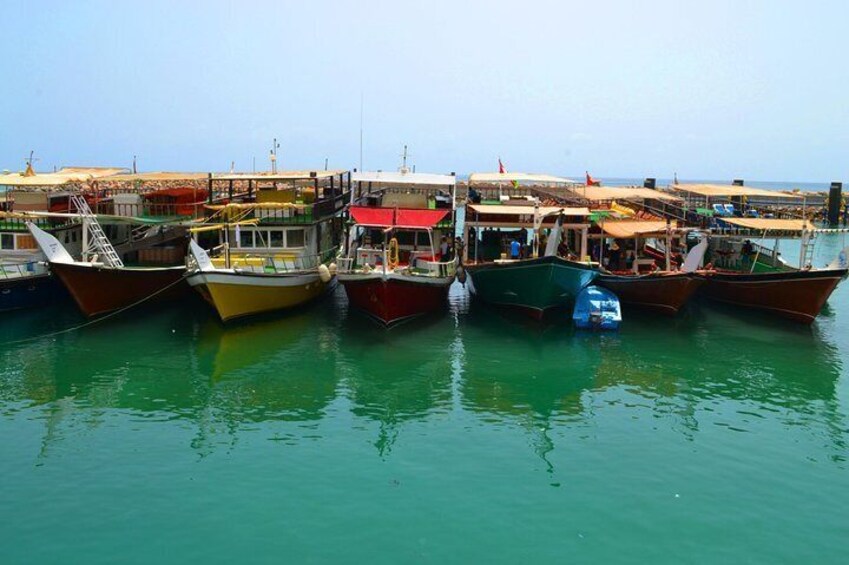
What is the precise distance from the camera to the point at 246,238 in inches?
1062

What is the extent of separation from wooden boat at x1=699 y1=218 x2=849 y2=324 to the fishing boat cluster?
0.18ft

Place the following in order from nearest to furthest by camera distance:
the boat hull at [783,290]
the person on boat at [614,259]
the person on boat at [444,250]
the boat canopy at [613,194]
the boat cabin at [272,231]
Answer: the boat hull at [783,290] → the boat cabin at [272,231] → the person on boat at [444,250] → the person on boat at [614,259] → the boat canopy at [613,194]

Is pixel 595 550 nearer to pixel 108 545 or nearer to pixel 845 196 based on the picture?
pixel 108 545

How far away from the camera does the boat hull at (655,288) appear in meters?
25.3

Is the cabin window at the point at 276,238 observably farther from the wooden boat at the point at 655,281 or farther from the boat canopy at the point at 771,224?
the boat canopy at the point at 771,224

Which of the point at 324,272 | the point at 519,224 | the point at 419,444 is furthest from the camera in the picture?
the point at 519,224

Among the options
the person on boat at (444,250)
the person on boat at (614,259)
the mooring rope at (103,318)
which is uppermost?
the person on boat at (444,250)

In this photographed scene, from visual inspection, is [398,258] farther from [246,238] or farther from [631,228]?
[631,228]

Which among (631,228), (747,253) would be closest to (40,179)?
(631,228)

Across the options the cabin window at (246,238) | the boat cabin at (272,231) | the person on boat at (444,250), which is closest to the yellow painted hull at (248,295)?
the boat cabin at (272,231)

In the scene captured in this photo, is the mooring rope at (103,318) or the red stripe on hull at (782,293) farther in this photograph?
the red stripe on hull at (782,293)

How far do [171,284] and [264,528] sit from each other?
16054mm

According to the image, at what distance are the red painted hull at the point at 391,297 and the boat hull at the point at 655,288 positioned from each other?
629cm

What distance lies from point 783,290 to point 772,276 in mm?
626
